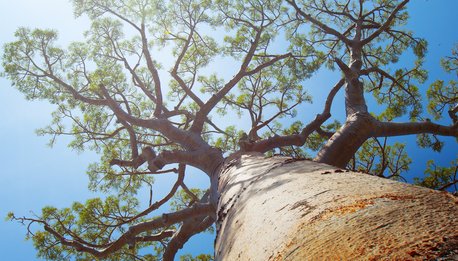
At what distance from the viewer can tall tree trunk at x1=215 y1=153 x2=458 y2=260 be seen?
0.61 m

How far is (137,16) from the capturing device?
6277 mm

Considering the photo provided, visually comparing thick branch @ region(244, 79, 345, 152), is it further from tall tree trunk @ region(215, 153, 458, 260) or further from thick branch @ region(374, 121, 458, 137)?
tall tree trunk @ region(215, 153, 458, 260)

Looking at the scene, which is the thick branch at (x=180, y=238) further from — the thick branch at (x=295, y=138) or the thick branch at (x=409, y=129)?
the thick branch at (x=409, y=129)

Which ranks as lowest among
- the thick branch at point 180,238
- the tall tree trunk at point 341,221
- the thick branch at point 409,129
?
the tall tree trunk at point 341,221

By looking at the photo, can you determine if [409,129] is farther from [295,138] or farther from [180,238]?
[180,238]

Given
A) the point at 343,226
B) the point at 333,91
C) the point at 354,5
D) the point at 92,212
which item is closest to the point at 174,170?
the point at 92,212

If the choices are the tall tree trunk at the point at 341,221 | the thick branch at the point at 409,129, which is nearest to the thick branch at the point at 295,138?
the thick branch at the point at 409,129

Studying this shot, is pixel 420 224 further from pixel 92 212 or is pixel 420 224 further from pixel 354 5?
pixel 354 5

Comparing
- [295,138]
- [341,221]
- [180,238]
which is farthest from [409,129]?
[341,221]

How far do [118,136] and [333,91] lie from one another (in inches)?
183

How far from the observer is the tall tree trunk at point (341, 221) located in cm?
61

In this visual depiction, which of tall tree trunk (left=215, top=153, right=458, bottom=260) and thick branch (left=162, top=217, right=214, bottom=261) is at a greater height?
thick branch (left=162, top=217, right=214, bottom=261)

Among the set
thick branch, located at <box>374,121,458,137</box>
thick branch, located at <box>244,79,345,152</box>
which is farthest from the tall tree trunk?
thick branch, located at <box>374,121,458,137</box>

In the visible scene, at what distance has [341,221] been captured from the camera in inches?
31.8
